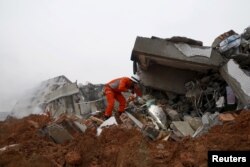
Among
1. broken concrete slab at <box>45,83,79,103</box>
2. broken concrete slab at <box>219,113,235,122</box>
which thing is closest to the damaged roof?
broken concrete slab at <box>219,113,235,122</box>

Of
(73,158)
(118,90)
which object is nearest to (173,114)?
(118,90)

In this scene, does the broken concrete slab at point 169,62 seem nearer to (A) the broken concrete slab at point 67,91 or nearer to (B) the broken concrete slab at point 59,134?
(B) the broken concrete slab at point 59,134

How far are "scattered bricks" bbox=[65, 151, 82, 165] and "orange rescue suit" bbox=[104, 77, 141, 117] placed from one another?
3262 mm

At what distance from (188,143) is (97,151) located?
1.55 meters

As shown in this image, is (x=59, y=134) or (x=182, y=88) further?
(x=182, y=88)

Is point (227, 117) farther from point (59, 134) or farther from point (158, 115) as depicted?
point (59, 134)

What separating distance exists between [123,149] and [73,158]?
825mm

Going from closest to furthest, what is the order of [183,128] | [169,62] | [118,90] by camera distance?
[183,128] → [118,90] → [169,62]

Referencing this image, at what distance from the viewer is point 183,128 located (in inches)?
325

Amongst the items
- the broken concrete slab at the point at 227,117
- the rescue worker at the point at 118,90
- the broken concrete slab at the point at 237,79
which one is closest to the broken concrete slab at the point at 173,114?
the rescue worker at the point at 118,90

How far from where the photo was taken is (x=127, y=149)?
5969 mm

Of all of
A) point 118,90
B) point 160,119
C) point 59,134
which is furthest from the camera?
point 118,90

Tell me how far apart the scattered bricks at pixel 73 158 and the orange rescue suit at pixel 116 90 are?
3.26m

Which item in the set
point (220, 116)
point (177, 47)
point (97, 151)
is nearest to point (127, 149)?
point (97, 151)
